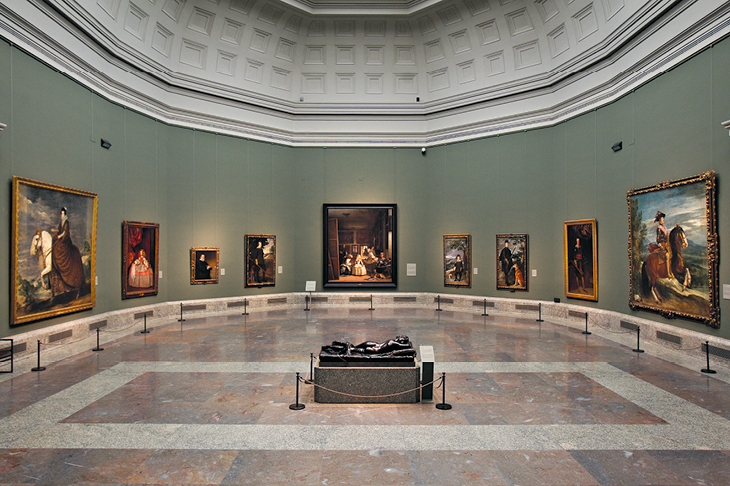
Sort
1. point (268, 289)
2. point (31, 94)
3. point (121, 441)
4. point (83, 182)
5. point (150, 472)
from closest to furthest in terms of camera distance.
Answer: point (150, 472)
point (121, 441)
point (31, 94)
point (83, 182)
point (268, 289)

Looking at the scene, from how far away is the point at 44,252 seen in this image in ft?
34.9

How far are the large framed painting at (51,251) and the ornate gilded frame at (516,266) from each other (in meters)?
15.2

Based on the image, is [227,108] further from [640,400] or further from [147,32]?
[640,400]

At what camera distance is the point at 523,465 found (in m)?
5.11

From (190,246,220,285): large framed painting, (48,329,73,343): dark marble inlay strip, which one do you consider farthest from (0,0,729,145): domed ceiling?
(48,329,73,343): dark marble inlay strip

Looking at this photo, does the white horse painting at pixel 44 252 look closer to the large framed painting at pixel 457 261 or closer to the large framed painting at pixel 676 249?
the large framed painting at pixel 457 261

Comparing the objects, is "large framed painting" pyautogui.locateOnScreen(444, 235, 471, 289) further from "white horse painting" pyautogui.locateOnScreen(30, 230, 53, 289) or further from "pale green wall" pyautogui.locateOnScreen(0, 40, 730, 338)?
"white horse painting" pyautogui.locateOnScreen(30, 230, 53, 289)

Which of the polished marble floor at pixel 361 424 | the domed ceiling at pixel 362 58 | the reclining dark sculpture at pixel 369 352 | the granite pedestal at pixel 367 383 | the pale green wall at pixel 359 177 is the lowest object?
the polished marble floor at pixel 361 424

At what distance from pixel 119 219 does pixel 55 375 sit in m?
6.65

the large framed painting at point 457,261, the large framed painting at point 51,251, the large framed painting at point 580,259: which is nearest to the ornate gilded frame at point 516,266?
the large framed painting at point 457,261

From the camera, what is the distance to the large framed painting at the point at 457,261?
1836cm

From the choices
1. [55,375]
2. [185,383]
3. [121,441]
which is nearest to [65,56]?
[55,375]

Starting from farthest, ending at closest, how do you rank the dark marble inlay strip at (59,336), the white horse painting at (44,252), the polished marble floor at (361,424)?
the dark marble inlay strip at (59,336) < the white horse painting at (44,252) < the polished marble floor at (361,424)

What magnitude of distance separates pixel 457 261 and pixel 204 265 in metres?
11.2
